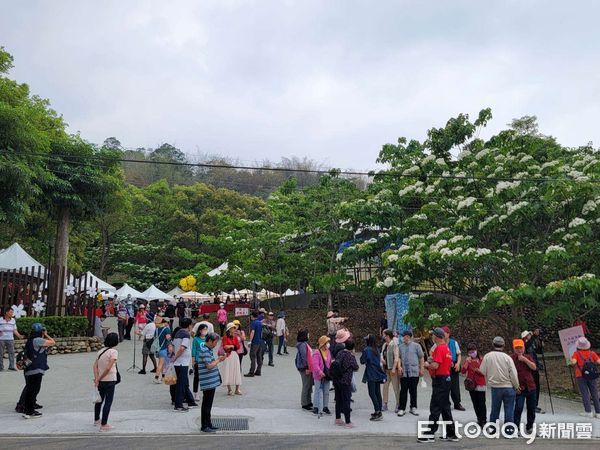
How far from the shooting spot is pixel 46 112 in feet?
102

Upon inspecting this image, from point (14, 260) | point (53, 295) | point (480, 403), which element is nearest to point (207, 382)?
point (480, 403)

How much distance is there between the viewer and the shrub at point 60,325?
19422 mm

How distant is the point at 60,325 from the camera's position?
2072 cm

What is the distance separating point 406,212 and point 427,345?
5.72 meters

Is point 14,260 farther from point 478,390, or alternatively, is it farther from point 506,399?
point 506,399

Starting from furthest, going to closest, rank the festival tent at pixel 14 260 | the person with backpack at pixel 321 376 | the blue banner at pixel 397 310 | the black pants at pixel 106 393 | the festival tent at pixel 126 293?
the festival tent at pixel 126 293 → the festival tent at pixel 14 260 → the blue banner at pixel 397 310 → the person with backpack at pixel 321 376 → the black pants at pixel 106 393

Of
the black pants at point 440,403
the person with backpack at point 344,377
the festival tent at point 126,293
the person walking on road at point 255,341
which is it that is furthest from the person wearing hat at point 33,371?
the festival tent at point 126,293

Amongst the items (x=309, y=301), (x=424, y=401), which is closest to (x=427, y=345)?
(x=424, y=401)

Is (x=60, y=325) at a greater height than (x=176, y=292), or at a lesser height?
lesser

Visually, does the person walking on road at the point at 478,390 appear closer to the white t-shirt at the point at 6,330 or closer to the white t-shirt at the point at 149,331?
the white t-shirt at the point at 149,331

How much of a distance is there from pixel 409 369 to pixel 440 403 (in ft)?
6.22
